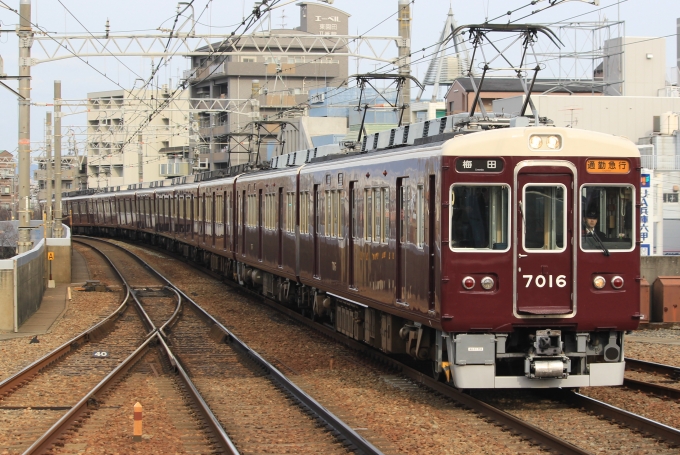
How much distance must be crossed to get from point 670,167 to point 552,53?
629 centimetres

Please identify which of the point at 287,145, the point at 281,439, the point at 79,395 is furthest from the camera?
the point at 287,145

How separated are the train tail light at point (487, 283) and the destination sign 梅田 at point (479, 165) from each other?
100cm

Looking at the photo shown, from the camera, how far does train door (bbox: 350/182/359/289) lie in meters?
12.8

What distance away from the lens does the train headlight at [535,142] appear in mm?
9242

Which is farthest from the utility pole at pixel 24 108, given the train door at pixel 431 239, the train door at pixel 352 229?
the train door at pixel 431 239

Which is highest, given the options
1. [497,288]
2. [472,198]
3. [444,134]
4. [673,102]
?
[673,102]

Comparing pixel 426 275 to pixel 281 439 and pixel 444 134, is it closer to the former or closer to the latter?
pixel 444 134

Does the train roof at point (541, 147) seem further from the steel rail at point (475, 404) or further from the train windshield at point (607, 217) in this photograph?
the steel rail at point (475, 404)

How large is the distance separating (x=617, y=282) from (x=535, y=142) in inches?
60.3

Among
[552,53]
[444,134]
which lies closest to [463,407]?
[444,134]

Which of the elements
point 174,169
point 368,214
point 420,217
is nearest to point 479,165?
point 420,217

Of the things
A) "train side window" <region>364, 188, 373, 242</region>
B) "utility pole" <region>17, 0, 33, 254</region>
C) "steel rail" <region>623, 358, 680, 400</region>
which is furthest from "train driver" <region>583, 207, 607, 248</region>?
"utility pole" <region>17, 0, 33, 254</region>

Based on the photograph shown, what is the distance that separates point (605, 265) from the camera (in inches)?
367

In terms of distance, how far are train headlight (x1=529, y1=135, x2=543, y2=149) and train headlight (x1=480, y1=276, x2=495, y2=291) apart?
1295mm
